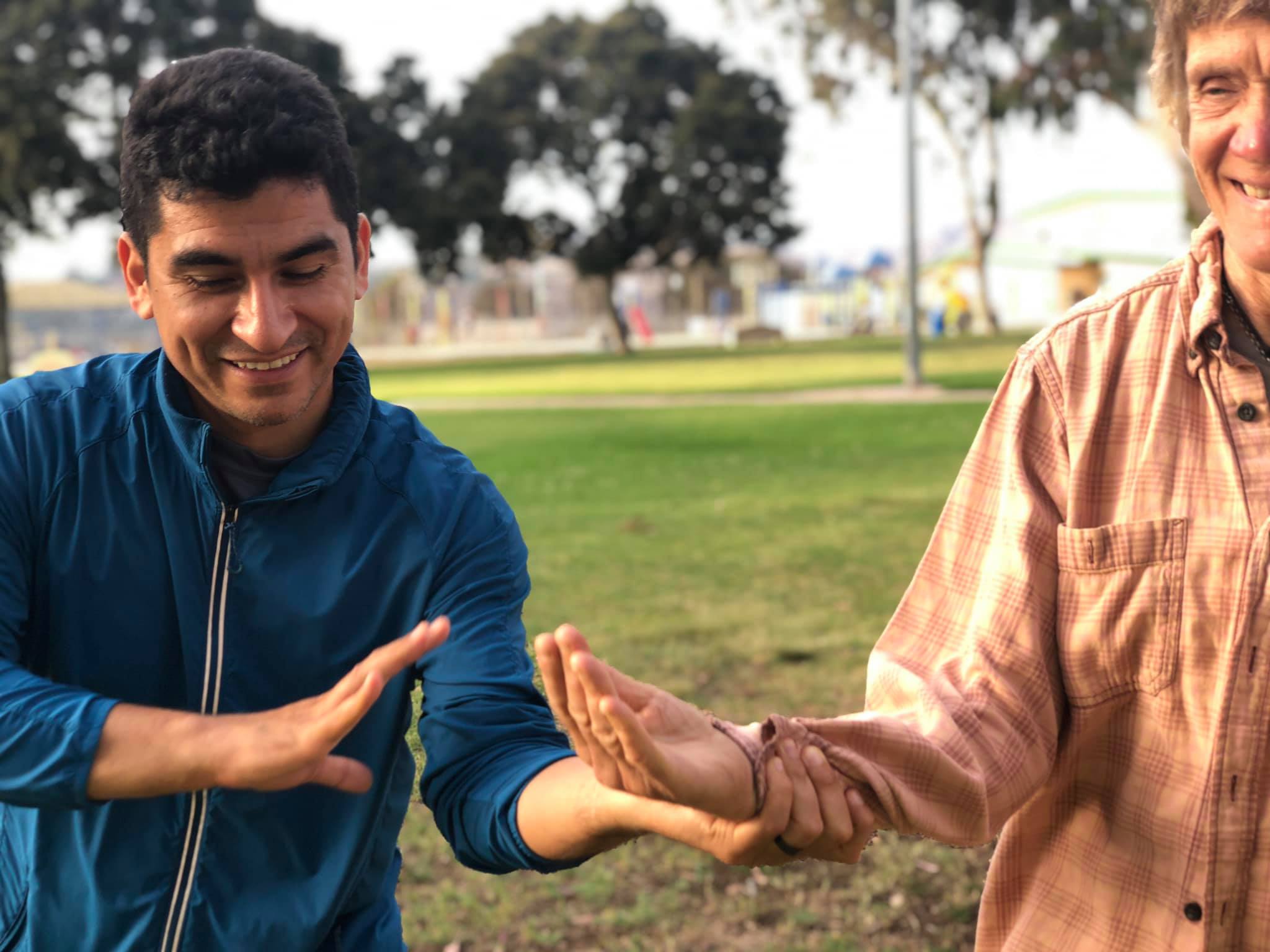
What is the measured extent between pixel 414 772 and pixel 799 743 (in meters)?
0.71

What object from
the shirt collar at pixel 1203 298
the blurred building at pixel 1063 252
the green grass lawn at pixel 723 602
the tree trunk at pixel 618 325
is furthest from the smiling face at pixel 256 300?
the blurred building at pixel 1063 252

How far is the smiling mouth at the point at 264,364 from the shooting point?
87.2 inches

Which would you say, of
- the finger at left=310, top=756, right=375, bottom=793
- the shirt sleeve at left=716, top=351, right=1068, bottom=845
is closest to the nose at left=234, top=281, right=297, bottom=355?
the finger at left=310, top=756, right=375, bottom=793

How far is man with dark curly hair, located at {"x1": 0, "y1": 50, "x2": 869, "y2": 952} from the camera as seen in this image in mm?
2090

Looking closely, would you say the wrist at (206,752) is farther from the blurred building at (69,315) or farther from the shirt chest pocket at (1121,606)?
the blurred building at (69,315)

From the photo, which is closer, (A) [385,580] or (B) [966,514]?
(A) [385,580]

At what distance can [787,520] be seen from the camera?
34.9 feet

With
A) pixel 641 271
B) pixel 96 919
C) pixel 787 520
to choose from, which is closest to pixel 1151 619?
pixel 96 919

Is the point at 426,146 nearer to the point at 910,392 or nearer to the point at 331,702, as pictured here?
the point at 910,392

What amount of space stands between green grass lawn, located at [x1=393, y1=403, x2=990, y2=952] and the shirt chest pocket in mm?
2022

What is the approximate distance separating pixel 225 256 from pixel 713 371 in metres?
29.0

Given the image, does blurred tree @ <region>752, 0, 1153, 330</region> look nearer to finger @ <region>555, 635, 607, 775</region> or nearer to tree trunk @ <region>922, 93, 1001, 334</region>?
tree trunk @ <region>922, 93, 1001, 334</region>

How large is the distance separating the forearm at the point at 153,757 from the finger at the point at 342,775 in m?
0.13

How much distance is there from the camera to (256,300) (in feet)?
7.16
